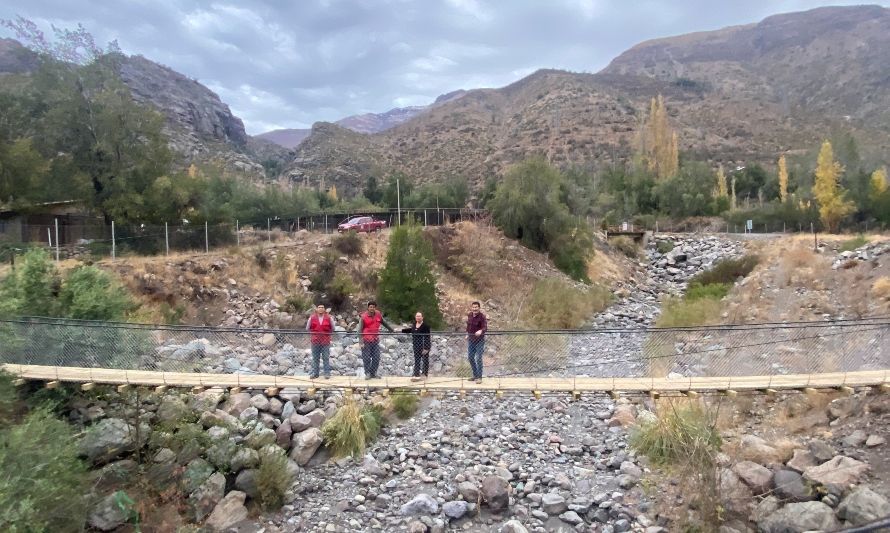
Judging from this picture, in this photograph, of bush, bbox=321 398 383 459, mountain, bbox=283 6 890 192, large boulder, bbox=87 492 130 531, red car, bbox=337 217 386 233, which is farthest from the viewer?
mountain, bbox=283 6 890 192

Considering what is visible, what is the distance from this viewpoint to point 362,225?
31781mm

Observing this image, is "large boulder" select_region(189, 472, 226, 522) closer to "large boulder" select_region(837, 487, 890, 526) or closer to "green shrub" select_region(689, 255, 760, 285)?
"large boulder" select_region(837, 487, 890, 526)

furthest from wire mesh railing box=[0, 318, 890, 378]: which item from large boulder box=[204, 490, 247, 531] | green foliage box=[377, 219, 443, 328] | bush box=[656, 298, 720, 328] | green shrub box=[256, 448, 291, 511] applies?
bush box=[656, 298, 720, 328]

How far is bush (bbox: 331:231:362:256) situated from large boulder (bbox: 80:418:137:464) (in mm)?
16252

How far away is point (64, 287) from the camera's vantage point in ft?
45.1

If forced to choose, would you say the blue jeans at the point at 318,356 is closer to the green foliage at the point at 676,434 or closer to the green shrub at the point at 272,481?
the green shrub at the point at 272,481

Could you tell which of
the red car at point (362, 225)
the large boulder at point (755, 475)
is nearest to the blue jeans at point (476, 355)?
the large boulder at point (755, 475)

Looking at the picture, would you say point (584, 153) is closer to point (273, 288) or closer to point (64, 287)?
point (273, 288)

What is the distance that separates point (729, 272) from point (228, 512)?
30505mm

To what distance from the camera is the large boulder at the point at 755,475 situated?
29.6 ft

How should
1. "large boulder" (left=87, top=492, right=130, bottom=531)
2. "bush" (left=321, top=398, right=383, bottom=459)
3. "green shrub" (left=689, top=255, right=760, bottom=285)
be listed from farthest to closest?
1. "green shrub" (left=689, top=255, right=760, bottom=285)
2. "bush" (left=321, top=398, right=383, bottom=459)
3. "large boulder" (left=87, top=492, right=130, bottom=531)

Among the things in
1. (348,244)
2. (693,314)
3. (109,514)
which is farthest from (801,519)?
(348,244)

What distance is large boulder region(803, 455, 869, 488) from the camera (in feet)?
28.3

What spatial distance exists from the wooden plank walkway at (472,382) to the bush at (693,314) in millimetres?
11004
